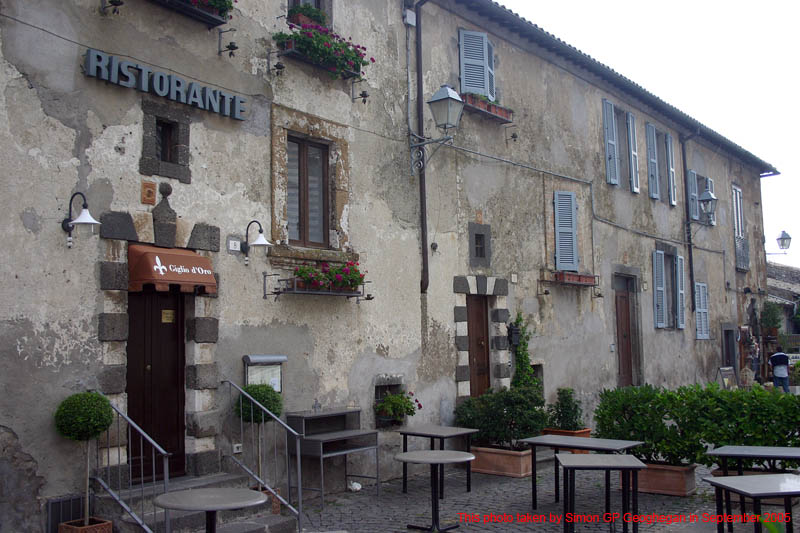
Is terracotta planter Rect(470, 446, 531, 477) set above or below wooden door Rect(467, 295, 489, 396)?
below

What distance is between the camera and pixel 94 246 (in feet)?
22.1

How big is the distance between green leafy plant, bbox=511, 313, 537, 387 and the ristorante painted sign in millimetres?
5667

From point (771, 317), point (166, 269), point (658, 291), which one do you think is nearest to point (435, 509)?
point (166, 269)

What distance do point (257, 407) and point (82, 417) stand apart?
1842 mm

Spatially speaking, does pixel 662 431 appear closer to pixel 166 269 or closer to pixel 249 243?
pixel 249 243

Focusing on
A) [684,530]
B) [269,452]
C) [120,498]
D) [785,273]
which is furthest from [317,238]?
[785,273]

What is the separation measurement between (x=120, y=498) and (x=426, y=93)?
661 cm

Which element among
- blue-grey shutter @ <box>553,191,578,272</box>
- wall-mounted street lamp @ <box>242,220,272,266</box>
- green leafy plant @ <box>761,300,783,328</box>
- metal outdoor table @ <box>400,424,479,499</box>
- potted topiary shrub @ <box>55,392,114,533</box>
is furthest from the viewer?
green leafy plant @ <box>761,300,783,328</box>

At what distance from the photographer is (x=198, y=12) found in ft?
24.5

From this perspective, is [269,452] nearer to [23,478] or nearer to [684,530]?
[23,478]

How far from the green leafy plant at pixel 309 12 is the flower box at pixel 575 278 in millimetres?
5847

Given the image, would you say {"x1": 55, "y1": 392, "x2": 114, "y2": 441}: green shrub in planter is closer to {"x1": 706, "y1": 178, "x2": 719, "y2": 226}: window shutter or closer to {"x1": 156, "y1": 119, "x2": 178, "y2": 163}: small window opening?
{"x1": 156, "y1": 119, "x2": 178, "y2": 163}: small window opening

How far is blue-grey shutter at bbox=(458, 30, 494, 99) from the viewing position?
11.3 metres

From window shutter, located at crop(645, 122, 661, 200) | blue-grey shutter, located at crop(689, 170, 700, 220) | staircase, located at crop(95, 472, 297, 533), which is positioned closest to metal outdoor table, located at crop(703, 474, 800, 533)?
staircase, located at crop(95, 472, 297, 533)
